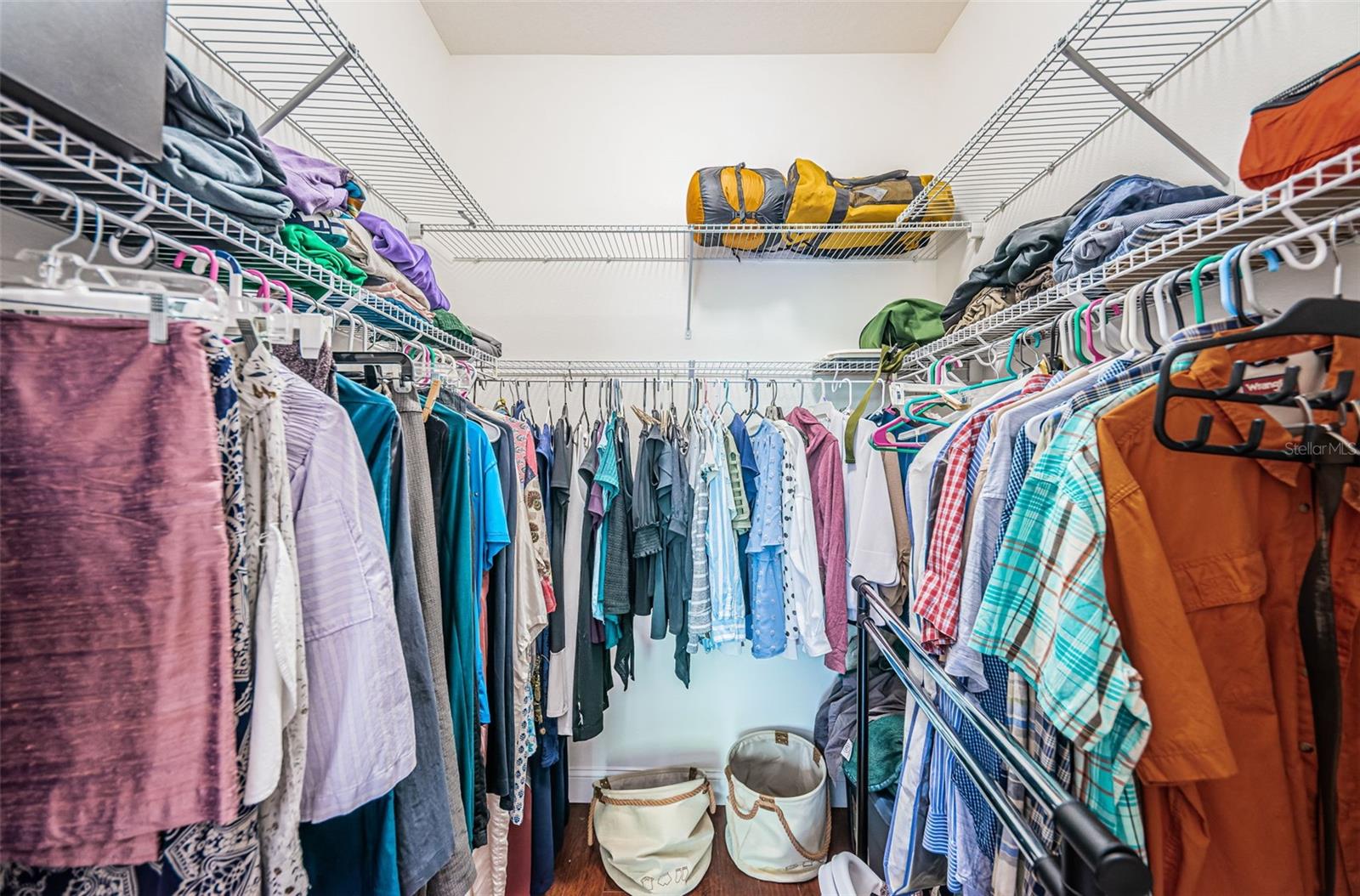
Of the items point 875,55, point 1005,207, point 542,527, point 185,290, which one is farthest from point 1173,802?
point 875,55

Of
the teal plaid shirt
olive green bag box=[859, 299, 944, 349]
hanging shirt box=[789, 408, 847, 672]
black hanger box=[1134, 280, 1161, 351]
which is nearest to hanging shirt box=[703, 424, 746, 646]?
hanging shirt box=[789, 408, 847, 672]

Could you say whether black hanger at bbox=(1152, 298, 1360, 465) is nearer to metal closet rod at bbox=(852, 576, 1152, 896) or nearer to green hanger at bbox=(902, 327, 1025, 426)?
metal closet rod at bbox=(852, 576, 1152, 896)

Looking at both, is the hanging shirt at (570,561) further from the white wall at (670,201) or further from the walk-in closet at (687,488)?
the white wall at (670,201)

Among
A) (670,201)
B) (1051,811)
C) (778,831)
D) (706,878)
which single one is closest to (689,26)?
(670,201)

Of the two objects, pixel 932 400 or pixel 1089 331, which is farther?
pixel 932 400

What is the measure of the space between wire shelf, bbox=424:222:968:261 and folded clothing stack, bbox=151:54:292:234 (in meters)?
0.92

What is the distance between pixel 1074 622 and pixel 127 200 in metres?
1.27

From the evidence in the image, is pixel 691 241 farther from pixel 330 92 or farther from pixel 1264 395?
pixel 1264 395

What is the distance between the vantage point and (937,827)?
0.84 meters

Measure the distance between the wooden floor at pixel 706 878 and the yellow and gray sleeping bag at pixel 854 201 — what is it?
214 centimetres

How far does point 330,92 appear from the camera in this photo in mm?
1304

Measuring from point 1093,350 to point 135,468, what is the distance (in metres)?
1.35

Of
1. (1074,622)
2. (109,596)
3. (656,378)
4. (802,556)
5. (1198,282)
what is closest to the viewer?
(109,596)

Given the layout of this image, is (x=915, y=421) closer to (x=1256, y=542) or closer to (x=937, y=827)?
(x=1256, y=542)
